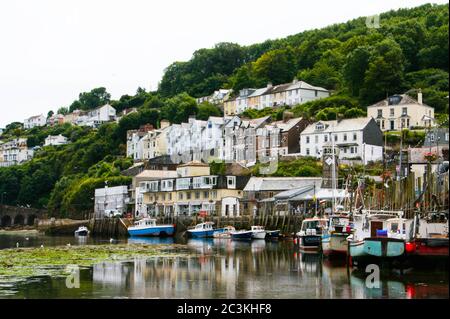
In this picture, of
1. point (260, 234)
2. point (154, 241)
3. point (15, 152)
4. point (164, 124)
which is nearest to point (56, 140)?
point (15, 152)

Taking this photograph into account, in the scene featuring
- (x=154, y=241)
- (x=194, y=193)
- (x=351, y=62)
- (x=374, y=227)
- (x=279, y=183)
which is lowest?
(x=154, y=241)

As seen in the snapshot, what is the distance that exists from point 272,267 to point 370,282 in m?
7.85

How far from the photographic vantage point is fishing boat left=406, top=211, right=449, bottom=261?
98.0 feet

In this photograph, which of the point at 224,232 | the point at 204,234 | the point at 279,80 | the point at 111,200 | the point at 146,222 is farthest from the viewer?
the point at 279,80

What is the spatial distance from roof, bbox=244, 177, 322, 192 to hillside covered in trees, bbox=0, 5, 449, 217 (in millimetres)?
4946

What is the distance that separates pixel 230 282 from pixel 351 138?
2201 inches

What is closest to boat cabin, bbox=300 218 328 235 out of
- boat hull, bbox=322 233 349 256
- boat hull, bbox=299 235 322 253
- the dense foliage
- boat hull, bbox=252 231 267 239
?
boat hull, bbox=299 235 322 253

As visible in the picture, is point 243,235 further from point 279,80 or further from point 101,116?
point 101,116

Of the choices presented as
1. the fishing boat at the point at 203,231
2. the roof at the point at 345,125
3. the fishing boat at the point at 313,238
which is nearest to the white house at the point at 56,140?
the roof at the point at 345,125

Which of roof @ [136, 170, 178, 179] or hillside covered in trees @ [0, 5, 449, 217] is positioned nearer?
roof @ [136, 170, 178, 179]

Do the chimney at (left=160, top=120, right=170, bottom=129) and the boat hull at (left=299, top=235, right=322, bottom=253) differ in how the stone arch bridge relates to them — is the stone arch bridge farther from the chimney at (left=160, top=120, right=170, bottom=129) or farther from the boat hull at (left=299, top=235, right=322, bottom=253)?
the boat hull at (left=299, top=235, right=322, bottom=253)

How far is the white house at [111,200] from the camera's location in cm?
9806

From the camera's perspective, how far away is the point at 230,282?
28359 mm

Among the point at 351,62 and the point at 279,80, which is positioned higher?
the point at 279,80
